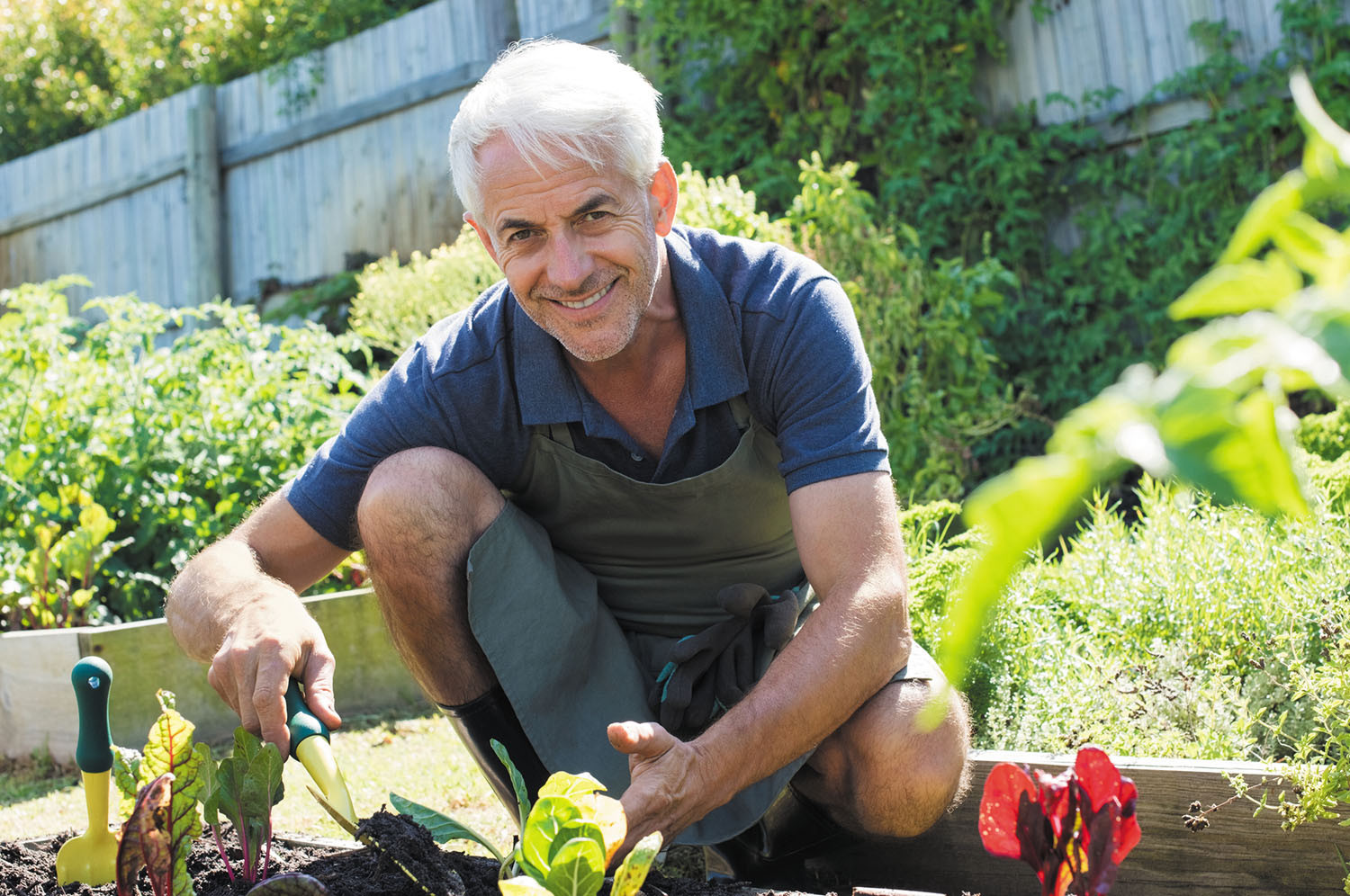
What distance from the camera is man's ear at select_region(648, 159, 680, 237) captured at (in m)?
2.08

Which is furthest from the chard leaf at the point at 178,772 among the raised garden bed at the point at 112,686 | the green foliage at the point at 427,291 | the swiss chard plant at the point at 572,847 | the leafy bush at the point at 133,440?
the green foliage at the point at 427,291

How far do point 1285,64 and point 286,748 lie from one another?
4.16 m

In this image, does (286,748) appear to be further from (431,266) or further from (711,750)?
(431,266)

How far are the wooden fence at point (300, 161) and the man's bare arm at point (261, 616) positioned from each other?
381 centimetres

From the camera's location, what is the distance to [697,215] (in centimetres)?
370

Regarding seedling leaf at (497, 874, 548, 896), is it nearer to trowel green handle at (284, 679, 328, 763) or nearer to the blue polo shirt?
trowel green handle at (284, 679, 328, 763)

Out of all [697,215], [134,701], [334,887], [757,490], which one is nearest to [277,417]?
[134,701]

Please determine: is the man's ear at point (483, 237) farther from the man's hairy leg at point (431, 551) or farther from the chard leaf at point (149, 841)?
the chard leaf at point (149, 841)

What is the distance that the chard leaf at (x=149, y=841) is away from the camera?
1.25 m

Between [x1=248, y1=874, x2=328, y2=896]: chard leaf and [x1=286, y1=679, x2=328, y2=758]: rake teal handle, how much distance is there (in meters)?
0.27

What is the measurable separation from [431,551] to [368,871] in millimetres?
541

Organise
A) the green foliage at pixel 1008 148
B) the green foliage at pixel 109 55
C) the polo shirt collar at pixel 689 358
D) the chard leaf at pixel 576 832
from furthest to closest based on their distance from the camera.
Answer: the green foliage at pixel 109 55, the green foliage at pixel 1008 148, the polo shirt collar at pixel 689 358, the chard leaf at pixel 576 832

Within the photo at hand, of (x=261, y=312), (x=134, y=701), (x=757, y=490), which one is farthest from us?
(x=261, y=312)

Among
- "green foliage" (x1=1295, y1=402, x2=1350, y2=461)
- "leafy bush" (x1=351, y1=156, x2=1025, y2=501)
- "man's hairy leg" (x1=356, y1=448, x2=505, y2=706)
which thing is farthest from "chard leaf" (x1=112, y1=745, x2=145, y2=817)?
"green foliage" (x1=1295, y1=402, x2=1350, y2=461)
